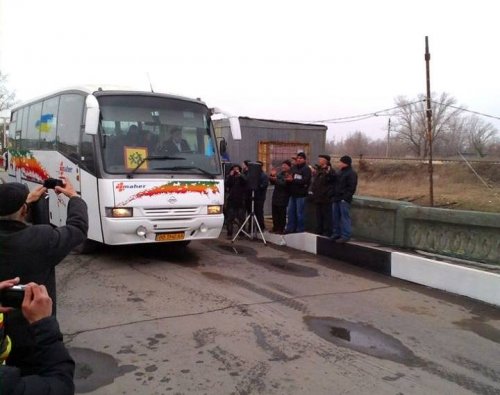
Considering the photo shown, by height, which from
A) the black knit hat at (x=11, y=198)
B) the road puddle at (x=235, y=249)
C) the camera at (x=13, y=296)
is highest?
the black knit hat at (x=11, y=198)

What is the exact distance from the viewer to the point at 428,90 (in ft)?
59.4

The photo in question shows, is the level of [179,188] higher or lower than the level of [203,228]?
higher

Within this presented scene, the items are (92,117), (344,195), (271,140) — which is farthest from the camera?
(271,140)

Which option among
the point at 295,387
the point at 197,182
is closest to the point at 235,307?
the point at 295,387

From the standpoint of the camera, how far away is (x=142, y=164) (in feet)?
26.9

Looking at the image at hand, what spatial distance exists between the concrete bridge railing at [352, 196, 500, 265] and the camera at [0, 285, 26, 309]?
702cm

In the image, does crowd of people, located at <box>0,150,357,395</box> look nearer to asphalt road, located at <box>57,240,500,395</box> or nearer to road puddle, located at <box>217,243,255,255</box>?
asphalt road, located at <box>57,240,500,395</box>

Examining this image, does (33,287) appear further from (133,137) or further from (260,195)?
(260,195)

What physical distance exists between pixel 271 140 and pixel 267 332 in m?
10.4

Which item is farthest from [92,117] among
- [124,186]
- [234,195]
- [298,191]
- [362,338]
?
[362,338]

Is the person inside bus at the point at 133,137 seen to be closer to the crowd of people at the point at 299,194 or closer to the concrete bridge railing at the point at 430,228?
the crowd of people at the point at 299,194

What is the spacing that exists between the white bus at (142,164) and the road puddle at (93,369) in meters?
3.43

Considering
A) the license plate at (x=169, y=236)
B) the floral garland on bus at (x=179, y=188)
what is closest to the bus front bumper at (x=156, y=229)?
the license plate at (x=169, y=236)

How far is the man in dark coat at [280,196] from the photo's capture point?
430 inches
